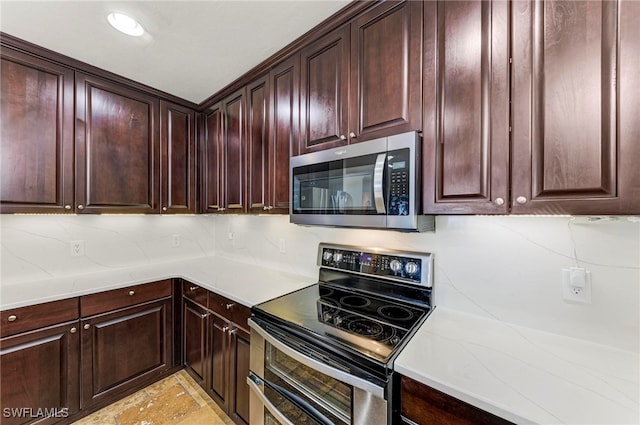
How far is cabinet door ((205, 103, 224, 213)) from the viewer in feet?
7.38

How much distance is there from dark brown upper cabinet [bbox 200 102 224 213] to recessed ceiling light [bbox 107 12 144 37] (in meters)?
0.80

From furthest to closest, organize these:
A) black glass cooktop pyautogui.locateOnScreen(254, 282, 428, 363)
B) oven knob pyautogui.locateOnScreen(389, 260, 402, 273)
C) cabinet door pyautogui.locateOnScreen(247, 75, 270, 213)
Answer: cabinet door pyautogui.locateOnScreen(247, 75, 270, 213) < oven knob pyautogui.locateOnScreen(389, 260, 402, 273) < black glass cooktop pyautogui.locateOnScreen(254, 282, 428, 363)

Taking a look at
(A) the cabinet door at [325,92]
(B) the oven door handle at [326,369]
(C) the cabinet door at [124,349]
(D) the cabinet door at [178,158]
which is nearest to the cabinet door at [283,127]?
(A) the cabinet door at [325,92]

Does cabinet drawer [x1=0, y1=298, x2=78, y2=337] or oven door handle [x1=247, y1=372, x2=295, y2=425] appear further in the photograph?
cabinet drawer [x1=0, y1=298, x2=78, y2=337]

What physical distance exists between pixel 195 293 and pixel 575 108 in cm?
232

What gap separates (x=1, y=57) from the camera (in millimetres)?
1536

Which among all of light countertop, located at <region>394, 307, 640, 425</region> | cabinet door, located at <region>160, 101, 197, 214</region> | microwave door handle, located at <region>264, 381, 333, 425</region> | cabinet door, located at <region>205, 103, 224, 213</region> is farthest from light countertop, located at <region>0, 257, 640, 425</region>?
cabinet door, located at <region>205, 103, 224, 213</region>

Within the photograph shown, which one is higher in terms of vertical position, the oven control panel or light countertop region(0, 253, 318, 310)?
the oven control panel

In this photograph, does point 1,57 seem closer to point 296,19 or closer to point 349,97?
point 296,19

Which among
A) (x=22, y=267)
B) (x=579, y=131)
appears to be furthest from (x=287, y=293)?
(x=22, y=267)

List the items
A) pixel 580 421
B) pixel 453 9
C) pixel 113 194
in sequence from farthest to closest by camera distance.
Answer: pixel 113 194
pixel 453 9
pixel 580 421

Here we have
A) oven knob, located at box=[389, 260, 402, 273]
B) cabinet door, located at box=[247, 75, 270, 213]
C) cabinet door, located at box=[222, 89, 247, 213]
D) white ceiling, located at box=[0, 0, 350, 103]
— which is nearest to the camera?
white ceiling, located at box=[0, 0, 350, 103]

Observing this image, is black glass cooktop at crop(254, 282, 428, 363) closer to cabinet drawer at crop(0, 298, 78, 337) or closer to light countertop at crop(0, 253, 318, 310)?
light countertop at crop(0, 253, 318, 310)

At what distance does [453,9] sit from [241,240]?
2.29m
